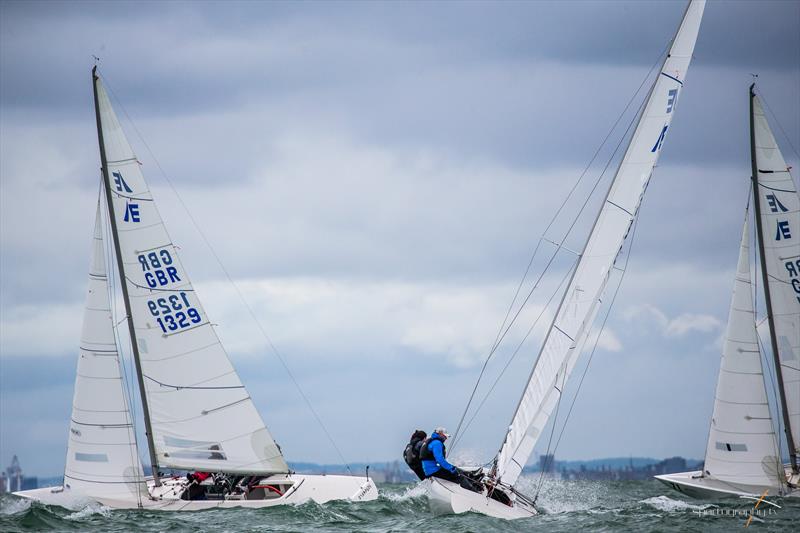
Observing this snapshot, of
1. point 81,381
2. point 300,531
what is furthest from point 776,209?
point 81,381

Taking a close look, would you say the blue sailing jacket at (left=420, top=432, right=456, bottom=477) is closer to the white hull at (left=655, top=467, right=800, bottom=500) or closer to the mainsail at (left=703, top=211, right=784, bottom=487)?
the white hull at (left=655, top=467, right=800, bottom=500)

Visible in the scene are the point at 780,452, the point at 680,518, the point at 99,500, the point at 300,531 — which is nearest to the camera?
the point at 300,531

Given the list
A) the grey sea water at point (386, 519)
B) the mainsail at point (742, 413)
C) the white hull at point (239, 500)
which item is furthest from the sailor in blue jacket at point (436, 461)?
the mainsail at point (742, 413)

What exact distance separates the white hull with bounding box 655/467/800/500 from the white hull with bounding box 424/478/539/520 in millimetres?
8144

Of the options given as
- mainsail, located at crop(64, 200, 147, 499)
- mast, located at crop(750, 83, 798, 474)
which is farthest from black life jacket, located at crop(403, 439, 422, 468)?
mast, located at crop(750, 83, 798, 474)

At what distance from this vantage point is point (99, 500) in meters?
25.3

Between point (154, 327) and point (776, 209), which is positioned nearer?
point (154, 327)

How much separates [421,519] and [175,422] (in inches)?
248

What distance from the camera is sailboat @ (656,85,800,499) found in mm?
29344

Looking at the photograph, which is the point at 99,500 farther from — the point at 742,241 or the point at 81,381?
the point at 742,241

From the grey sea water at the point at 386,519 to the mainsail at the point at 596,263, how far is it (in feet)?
5.58

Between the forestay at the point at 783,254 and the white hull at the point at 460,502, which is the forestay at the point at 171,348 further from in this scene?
the forestay at the point at 783,254

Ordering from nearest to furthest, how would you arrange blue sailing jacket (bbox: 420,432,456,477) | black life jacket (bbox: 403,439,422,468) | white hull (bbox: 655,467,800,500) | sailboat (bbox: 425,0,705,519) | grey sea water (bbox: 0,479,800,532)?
grey sea water (bbox: 0,479,800,532), blue sailing jacket (bbox: 420,432,456,477), sailboat (bbox: 425,0,705,519), black life jacket (bbox: 403,439,422,468), white hull (bbox: 655,467,800,500)

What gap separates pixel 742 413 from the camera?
1164 inches
